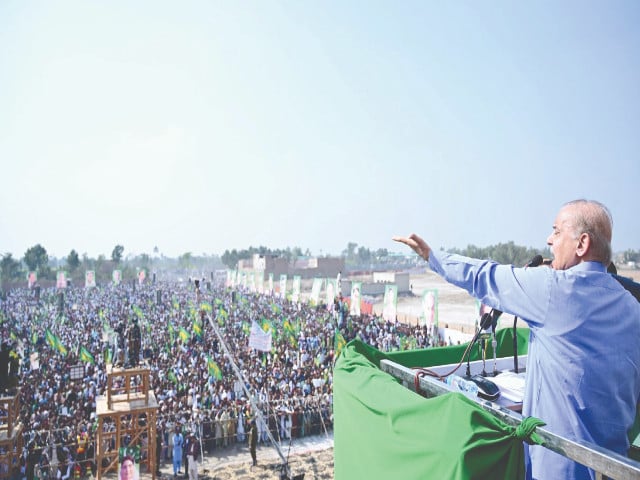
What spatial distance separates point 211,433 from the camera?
13.5 metres

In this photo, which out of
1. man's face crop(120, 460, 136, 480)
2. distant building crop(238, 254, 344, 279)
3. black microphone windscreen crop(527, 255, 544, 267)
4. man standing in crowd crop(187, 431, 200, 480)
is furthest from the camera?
distant building crop(238, 254, 344, 279)

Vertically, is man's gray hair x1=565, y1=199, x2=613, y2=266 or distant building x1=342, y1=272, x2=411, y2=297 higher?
man's gray hair x1=565, y1=199, x2=613, y2=266

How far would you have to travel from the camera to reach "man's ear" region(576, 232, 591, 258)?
5.54 feet

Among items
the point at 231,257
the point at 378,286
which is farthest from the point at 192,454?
the point at 231,257

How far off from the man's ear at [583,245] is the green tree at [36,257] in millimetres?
76154

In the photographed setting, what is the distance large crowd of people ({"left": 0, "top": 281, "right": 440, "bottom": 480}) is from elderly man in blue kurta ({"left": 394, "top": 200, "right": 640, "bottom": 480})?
1088 cm

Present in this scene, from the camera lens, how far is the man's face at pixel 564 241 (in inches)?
67.9

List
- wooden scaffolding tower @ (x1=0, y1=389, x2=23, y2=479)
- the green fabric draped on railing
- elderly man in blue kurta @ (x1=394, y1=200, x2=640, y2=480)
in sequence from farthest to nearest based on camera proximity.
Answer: wooden scaffolding tower @ (x1=0, y1=389, x2=23, y2=479) < elderly man in blue kurta @ (x1=394, y1=200, x2=640, y2=480) < the green fabric draped on railing

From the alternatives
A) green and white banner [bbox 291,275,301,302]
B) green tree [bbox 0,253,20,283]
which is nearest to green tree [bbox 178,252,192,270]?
green tree [bbox 0,253,20,283]

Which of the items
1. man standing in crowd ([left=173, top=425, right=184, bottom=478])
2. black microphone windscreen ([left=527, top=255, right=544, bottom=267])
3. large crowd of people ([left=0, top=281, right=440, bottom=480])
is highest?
black microphone windscreen ([left=527, top=255, right=544, bottom=267])

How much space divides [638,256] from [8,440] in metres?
89.4

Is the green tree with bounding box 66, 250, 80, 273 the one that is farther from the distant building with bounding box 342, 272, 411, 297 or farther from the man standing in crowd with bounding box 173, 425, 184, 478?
the man standing in crowd with bounding box 173, 425, 184, 478

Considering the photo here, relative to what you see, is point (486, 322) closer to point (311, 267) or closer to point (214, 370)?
point (214, 370)

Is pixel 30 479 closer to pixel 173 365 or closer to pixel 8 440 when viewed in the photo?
pixel 8 440
